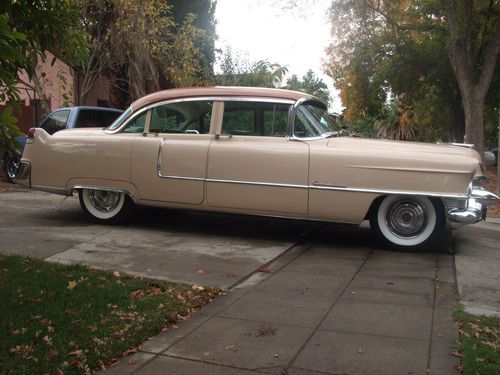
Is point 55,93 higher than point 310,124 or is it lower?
higher

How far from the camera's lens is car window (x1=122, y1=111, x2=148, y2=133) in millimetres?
8188

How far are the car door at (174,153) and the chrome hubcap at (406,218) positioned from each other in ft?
7.91

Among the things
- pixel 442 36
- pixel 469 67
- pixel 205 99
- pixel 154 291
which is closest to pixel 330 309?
pixel 154 291

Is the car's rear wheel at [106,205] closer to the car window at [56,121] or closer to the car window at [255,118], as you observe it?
the car window at [255,118]

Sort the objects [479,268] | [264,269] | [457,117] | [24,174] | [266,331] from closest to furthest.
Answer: [266,331], [264,269], [479,268], [24,174], [457,117]

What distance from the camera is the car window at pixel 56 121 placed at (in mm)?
12867

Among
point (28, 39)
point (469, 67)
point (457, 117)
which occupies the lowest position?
point (28, 39)

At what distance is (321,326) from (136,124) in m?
4.68

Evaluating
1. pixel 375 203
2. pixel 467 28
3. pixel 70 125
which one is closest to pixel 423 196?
pixel 375 203

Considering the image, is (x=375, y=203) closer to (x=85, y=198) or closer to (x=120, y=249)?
(x=120, y=249)

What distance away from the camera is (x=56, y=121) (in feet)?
42.8

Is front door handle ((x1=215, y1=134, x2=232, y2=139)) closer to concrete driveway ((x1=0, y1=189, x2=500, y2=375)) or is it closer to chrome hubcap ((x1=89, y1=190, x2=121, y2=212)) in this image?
concrete driveway ((x1=0, y1=189, x2=500, y2=375))

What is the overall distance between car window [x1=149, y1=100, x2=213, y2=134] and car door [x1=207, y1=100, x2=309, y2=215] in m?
0.28

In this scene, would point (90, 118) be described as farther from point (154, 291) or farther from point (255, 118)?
point (154, 291)
